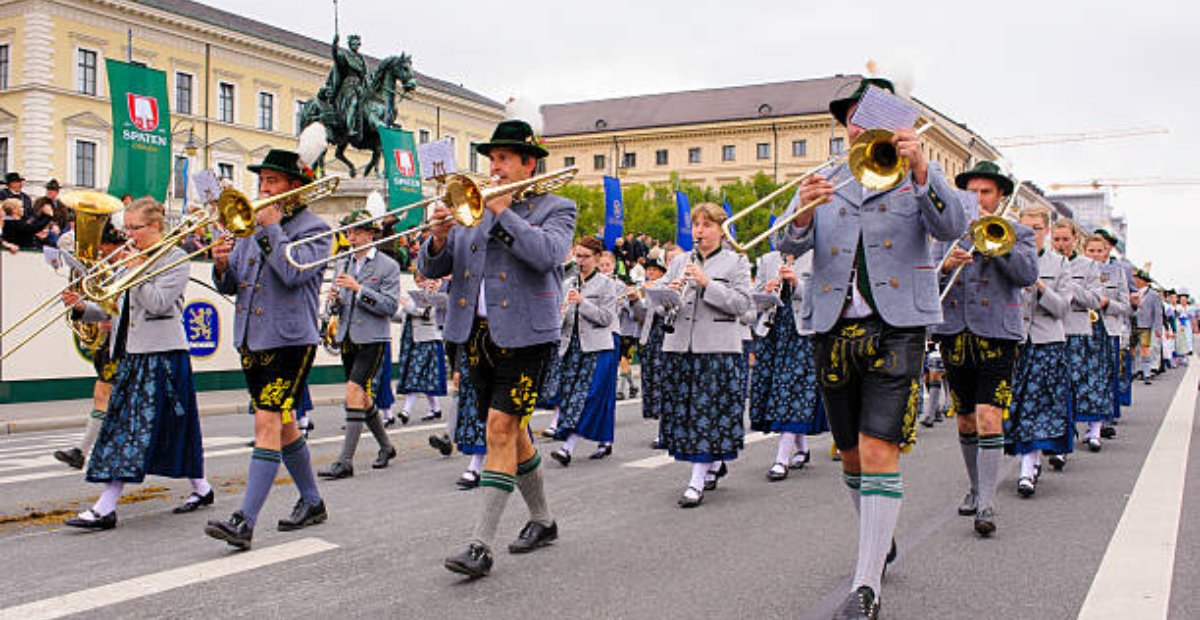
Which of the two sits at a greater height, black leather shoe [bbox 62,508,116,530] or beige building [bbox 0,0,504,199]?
beige building [bbox 0,0,504,199]

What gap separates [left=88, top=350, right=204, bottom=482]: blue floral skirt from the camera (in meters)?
6.46

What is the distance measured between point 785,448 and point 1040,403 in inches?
75.2

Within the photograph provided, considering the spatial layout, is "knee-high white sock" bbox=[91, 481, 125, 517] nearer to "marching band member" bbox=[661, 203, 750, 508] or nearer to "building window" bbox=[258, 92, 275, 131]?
"marching band member" bbox=[661, 203, 750, 508]

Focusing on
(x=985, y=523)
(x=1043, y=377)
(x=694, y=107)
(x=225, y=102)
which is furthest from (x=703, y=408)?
(x=694, y=107)

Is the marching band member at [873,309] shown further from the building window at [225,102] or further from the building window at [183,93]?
the building window at [225,102]

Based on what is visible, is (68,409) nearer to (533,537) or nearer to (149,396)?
(149,396)

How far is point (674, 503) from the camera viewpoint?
7.36 meters

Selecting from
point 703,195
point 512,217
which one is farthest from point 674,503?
point 703,195

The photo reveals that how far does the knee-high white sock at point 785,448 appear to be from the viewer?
866cm

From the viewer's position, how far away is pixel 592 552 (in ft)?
18.8

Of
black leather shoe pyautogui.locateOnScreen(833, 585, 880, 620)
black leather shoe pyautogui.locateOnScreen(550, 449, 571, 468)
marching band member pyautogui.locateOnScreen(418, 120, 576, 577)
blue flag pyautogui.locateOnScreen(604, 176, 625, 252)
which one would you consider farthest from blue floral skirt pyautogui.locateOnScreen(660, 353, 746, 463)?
blue flag pyautogui.locateOnScreen(604, 176, 625, 252)

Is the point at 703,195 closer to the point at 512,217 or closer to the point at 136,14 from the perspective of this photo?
the point at 136,14

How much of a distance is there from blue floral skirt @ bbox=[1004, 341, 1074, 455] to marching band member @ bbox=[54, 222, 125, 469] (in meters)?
6.22

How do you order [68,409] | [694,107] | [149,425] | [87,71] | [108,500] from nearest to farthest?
[108,500], [149,425], [68,409], [87,71], [694,107]
